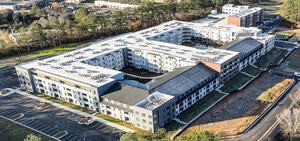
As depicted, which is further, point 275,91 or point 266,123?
point 275,91

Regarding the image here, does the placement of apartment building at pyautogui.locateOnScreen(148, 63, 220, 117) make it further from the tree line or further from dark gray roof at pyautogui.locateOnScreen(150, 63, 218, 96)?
the tree line

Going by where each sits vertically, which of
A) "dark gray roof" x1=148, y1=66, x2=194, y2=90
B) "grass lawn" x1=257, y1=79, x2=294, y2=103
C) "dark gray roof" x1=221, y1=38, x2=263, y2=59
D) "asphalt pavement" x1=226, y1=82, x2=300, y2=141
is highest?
"dark gray roof" x1=221, y1=38, x2=263, y2=59

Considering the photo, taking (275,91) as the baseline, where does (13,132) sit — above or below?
below

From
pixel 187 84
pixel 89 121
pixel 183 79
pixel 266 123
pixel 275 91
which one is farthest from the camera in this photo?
pixel 275 91

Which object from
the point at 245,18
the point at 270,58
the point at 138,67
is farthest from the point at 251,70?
the point at 245,18

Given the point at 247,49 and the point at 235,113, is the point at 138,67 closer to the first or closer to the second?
the point at 247,49

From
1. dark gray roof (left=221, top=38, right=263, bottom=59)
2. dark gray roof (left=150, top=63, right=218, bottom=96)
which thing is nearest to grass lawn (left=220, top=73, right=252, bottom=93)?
dark gray roof (left=150, top=63, right=218, bottom=96)
